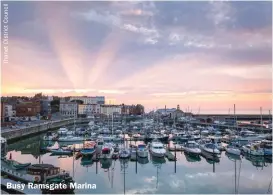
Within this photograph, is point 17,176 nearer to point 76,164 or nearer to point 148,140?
point 76,164

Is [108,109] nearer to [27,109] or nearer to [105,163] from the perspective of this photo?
[27,109]

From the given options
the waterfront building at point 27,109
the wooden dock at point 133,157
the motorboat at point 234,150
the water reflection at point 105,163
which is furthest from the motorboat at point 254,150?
the waterfront building at point 27,109

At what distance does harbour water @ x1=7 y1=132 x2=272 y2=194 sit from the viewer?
15.0 meters

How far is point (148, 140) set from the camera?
103 feet

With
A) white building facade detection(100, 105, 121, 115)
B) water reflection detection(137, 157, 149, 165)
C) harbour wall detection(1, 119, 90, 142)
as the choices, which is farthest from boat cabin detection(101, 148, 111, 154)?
white building facade detection(100, 105, 121, 115)

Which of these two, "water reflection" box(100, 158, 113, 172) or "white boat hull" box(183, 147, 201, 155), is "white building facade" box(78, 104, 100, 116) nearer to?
"white boat hull" box(183, 147, 201, 155)

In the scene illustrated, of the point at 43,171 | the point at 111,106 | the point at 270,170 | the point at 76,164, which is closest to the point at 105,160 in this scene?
the point at 76,164

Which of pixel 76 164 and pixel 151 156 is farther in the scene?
pixel 151 156

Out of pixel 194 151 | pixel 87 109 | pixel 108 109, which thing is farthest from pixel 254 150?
pixel 108 109

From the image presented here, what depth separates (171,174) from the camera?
57.9 feet

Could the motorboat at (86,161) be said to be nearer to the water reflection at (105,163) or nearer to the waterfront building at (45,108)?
the water reflection at (105,163)

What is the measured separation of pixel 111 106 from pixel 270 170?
7772 centimetres

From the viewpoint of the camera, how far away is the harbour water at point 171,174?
49.3 feet

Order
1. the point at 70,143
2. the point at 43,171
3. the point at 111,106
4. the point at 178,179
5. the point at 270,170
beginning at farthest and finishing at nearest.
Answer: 1. the point at 111,106
2. the point at 70,143
3. the point at 270,170
4. the point at 178,179
5. the point at 43,171
